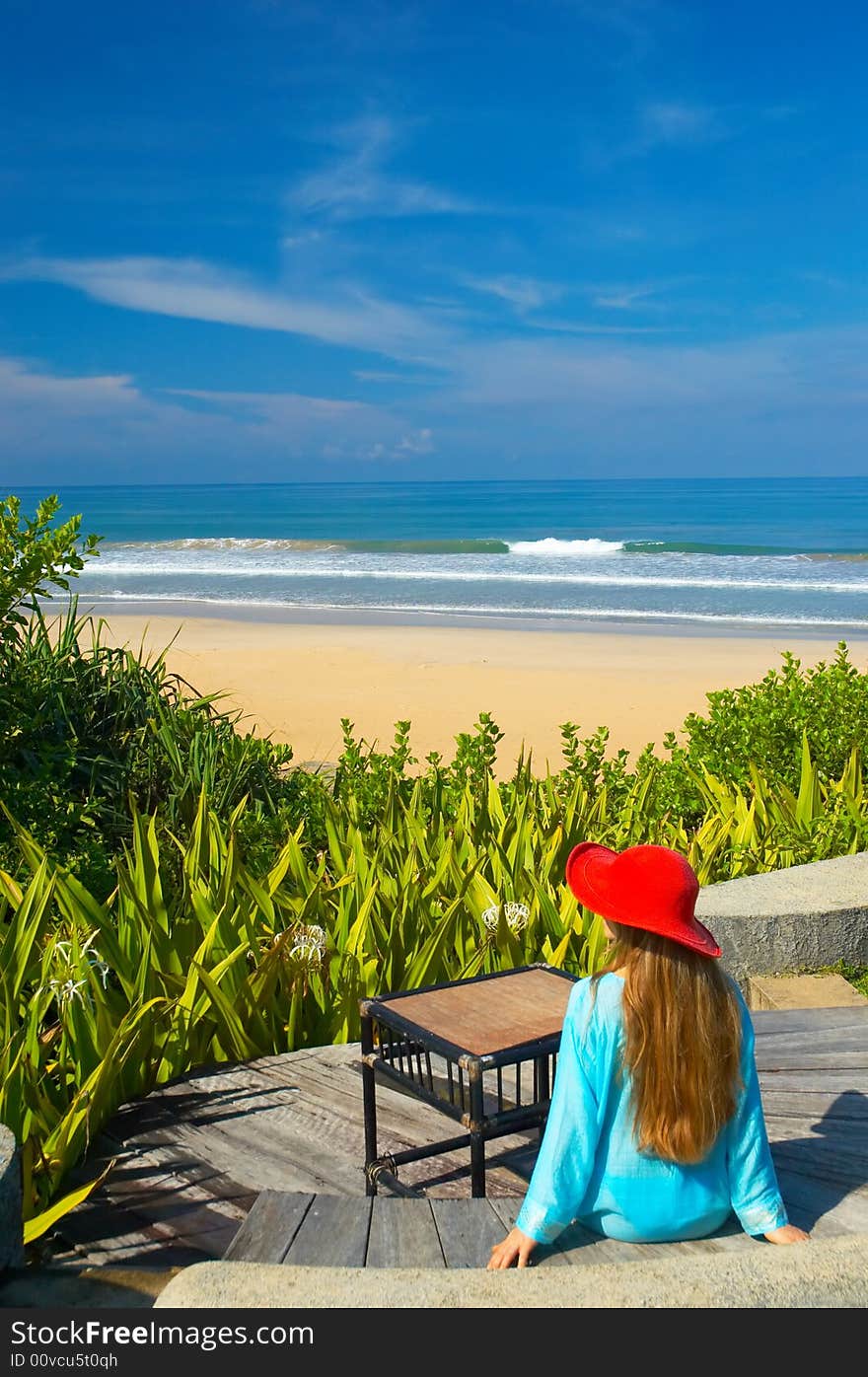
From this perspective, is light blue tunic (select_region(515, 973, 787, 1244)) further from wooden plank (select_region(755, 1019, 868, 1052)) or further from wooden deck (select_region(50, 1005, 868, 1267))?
wooden plank (select_region(755, 1019, 868, 1052))

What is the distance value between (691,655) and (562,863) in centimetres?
1190

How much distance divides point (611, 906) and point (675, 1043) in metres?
0.28

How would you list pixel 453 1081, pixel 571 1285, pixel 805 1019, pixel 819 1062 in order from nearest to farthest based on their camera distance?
pixel 571 1285, pixel 453 1081, pixel 819 1062, pixel 805 1019

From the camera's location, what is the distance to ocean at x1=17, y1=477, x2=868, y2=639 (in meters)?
23.9

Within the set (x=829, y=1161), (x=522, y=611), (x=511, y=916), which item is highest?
(x=522, y=611)

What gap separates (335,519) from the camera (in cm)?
6619

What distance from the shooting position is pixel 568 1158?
7.25 feet

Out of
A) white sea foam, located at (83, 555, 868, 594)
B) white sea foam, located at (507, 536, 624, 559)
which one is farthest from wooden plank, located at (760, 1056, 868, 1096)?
white sea foam, located at (507, 536, 624, 559)

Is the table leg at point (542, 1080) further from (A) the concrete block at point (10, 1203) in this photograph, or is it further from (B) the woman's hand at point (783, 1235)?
(A) the concrete block at point (10, 1203)

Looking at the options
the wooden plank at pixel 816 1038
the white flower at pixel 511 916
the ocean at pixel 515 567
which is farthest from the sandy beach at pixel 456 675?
the wooden plank at pixel 816 1038

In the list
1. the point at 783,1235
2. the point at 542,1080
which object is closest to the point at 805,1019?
the point at 542,1080

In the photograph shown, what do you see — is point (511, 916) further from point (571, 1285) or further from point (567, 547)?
point (567, 547)

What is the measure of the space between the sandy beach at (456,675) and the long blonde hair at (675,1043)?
5117mm

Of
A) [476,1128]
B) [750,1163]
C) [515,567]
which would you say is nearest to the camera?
[750,1163]
